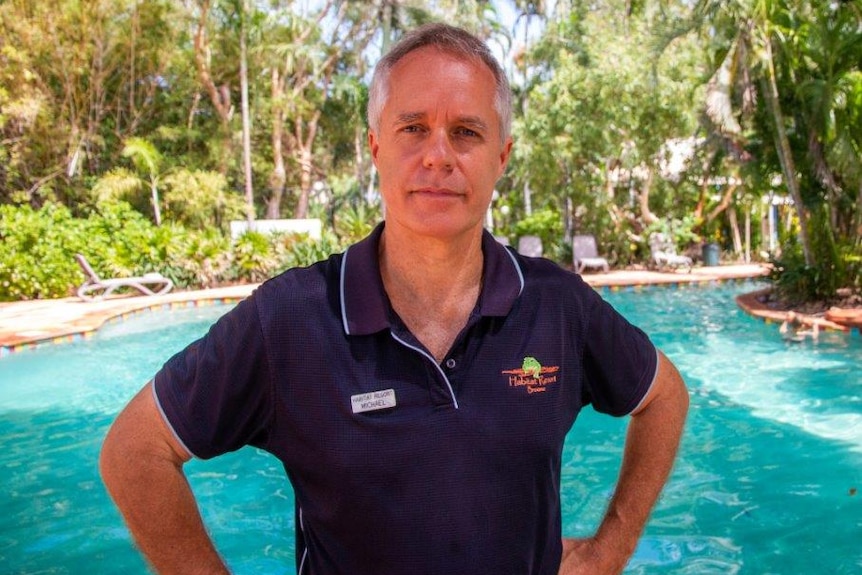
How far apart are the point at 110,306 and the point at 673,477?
10977mm

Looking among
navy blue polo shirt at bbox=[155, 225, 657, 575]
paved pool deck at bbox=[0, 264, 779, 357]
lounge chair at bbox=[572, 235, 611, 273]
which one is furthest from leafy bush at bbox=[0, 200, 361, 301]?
navy blue polo shirt at bbox=[155, 225, 657, 575]

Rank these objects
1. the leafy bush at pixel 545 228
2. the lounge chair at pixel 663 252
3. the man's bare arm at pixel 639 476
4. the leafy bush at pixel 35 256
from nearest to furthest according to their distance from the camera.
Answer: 1. the man's bare arm at pixel 639 476
2. the leafy bush at pixel 35 256
3. the lounge chair at pixel 663 252
4. the leafy bush at pixel 545 228

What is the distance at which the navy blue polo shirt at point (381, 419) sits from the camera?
1.28 metres

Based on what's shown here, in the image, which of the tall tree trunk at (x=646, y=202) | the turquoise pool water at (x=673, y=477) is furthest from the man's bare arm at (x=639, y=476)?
the tall tree trunk at (x=646, y=202)

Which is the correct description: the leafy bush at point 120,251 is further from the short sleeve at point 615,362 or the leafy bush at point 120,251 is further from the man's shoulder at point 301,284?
the short sleeve at point 615,362

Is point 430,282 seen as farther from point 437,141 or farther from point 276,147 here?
point 276,147

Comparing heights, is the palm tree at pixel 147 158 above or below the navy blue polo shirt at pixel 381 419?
above

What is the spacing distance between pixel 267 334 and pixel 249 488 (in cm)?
447

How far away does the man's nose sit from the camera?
4.56ft

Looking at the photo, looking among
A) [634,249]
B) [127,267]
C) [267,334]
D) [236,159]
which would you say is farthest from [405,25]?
[267,334]

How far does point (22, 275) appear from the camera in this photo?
14.8 meters

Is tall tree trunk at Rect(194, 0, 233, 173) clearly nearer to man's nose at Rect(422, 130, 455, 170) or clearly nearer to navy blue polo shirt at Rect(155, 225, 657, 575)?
man's nose at Rect(422, 130, 455, 170)

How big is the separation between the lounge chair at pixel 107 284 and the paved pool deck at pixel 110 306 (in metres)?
0.21

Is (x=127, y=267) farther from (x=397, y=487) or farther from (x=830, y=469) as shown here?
(x=397, y=487)
